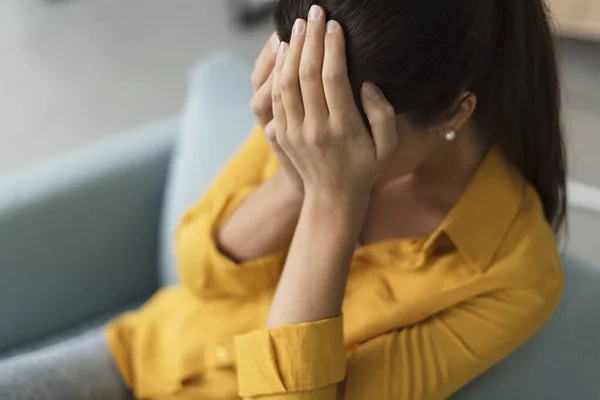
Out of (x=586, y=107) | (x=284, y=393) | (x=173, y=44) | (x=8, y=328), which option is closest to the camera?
(x=284, y=393)

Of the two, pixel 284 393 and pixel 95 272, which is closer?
pixel 284 393

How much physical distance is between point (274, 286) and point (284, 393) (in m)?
0.21

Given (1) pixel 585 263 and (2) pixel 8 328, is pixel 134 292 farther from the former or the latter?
(1) pixel 585 263

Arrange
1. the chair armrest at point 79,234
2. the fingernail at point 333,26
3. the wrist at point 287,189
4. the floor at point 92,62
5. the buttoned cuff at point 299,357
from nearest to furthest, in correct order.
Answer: the fingernail at point 333,26 < the buttoned cuff at point 299,357 < the wrist at point 287,189 < the chair armrest at point 79,234 < the floor at point 92,62

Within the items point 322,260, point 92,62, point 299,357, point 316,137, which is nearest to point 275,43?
point 316,137

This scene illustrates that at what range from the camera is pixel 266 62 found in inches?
33.1

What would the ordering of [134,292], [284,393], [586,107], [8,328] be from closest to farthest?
[284,393]
[8,328]
[134,292]
[586,107]

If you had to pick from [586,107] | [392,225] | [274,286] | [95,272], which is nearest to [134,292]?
[95,272]

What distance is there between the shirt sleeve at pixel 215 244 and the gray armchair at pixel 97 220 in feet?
0.52

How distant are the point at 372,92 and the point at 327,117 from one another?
5 centimetres

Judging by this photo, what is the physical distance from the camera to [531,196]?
2.92ft

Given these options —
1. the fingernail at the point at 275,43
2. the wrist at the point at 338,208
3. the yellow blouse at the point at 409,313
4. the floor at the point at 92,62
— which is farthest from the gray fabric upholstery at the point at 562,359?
the floor at the point at 92,62

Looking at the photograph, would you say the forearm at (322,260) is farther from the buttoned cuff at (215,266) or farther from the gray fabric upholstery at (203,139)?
the gray fabric upholstery at (203,139)

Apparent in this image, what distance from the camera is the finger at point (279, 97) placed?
75 centimetres
